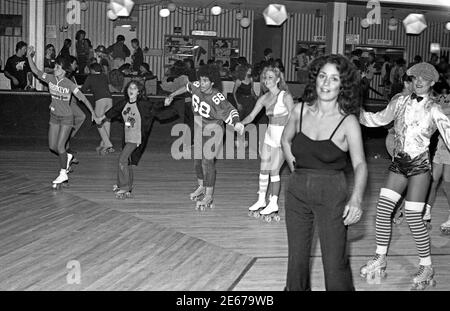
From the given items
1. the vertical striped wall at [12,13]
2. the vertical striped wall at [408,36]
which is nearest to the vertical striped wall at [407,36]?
the vertical striped wall at [408,36]

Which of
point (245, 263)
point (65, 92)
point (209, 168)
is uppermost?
point (65, 92)

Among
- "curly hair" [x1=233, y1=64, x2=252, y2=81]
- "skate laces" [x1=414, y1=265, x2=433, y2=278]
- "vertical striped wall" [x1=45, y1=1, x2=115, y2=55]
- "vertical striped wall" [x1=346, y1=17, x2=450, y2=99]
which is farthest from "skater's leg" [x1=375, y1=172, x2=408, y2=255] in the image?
"vertical striped wall" [x1=346, y1=17, x2=450, y2=99]

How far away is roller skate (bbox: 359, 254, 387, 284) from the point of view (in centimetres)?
524

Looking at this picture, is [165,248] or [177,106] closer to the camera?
[165,248]

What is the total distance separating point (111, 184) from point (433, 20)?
1528 cm

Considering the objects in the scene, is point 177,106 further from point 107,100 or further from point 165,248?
point 165,248

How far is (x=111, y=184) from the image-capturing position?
9164mm

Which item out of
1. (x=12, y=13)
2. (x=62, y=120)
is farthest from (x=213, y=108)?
(x=12, y=13)

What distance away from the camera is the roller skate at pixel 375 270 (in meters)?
5.24

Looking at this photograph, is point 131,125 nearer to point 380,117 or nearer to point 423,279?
point 380,117

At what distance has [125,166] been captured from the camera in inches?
324

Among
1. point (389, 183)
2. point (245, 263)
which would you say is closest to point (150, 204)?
point (245, 263)

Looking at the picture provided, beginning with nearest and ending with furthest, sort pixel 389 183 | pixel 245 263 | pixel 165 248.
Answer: pixel 389 183 < pixel 245 263 < pixel 165 248
